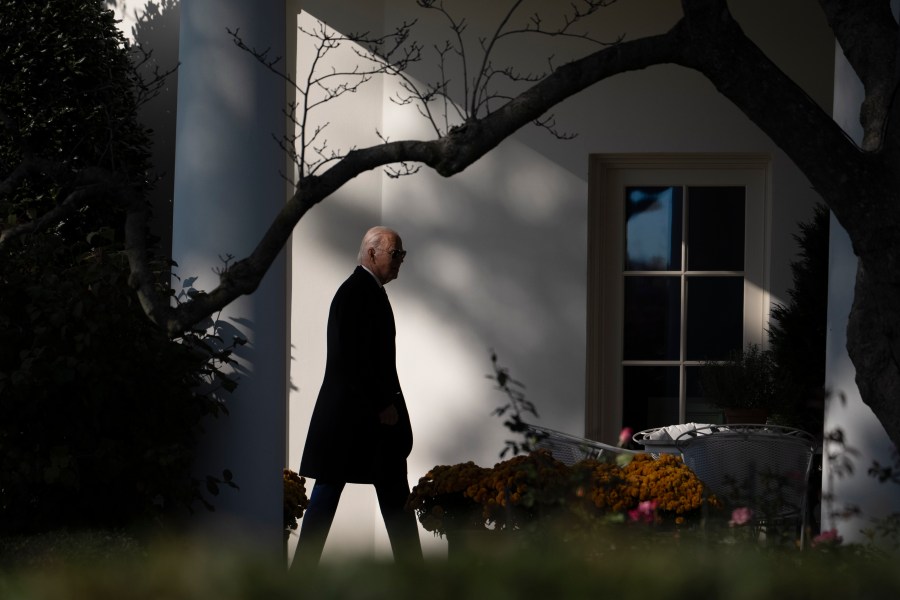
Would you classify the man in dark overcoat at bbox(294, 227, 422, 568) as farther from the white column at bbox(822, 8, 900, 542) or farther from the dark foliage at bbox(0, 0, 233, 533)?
the white column at bbox(822, 8, 900, 542)

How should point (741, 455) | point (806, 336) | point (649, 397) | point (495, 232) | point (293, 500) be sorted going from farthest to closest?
point (649, 397), point (495, 232), point (806, 336), point (293, 500), point (741, 455)

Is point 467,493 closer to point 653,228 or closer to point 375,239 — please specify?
point 375,239

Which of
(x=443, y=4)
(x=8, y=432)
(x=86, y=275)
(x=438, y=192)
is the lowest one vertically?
(x=8, y=432)

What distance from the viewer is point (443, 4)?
26.9ft

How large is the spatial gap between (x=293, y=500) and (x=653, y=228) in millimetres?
3230

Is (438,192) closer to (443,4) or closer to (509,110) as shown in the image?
(443,4)

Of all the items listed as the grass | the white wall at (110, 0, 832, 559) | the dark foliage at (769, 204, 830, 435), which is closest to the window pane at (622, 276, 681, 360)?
the white wall at (110, 0, 832, 559)

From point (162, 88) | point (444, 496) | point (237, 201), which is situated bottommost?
point (444, 496)

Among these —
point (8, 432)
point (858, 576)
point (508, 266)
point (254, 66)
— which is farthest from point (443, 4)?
point (858, 576)

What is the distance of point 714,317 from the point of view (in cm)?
817

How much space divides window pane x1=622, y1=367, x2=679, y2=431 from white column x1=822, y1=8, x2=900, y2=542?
114 inches

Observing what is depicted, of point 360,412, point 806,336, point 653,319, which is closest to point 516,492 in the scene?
point 360,412

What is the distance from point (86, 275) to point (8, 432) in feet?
2.32

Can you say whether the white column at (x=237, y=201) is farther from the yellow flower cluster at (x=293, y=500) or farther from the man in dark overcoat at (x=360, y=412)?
the yellow flower cluster at (x=293, y=500)
